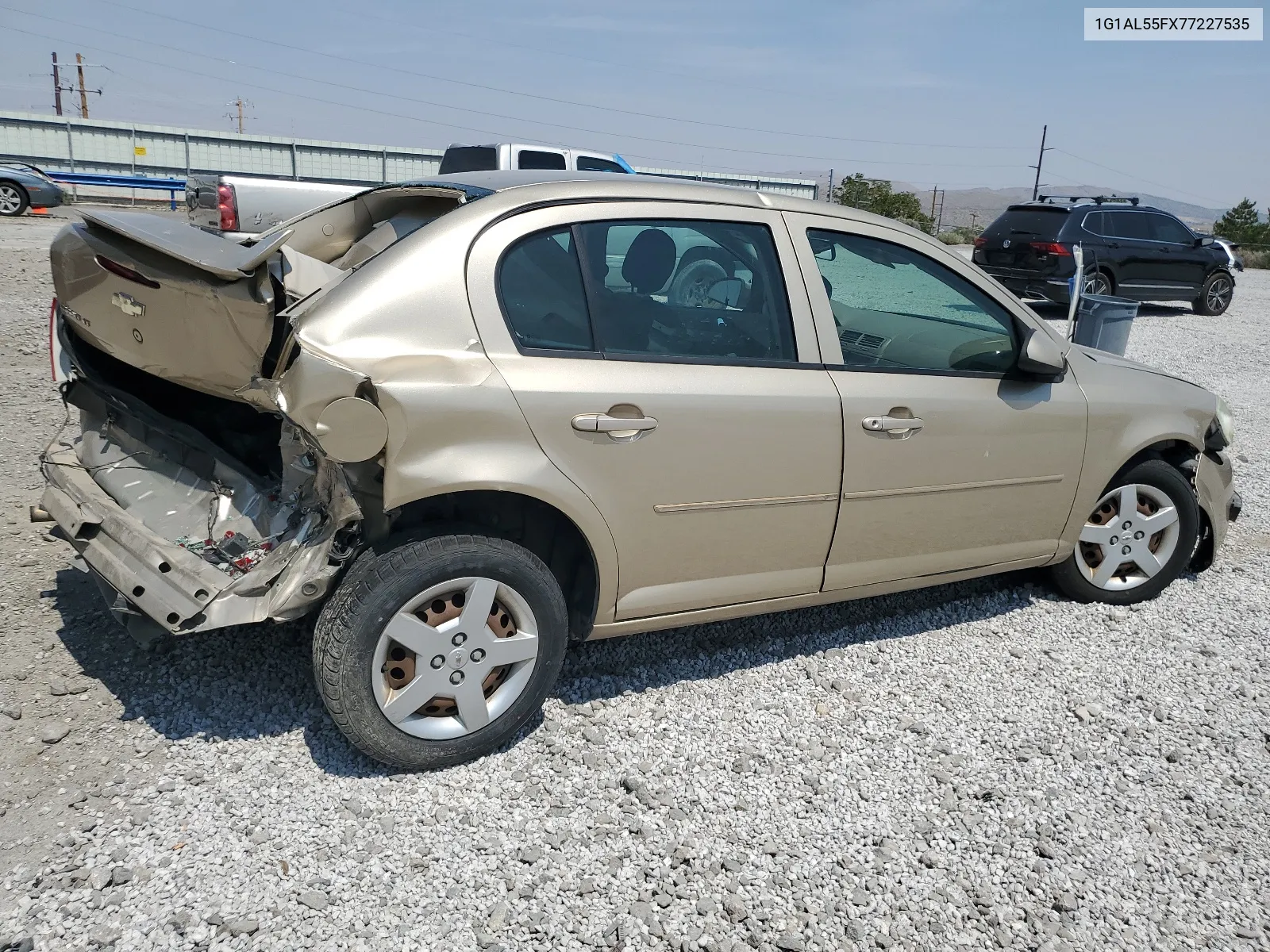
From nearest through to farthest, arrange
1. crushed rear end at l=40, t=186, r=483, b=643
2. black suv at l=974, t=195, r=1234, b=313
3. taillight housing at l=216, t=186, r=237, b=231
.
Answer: crushed rear end at l=40, t=186, r=483, b=643, taillight housing at l=216, t=186, r=237, b=231, black suv at l=974, t=195, r=1234, b=313

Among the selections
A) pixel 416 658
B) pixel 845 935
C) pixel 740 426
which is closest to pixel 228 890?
pixel 416 658

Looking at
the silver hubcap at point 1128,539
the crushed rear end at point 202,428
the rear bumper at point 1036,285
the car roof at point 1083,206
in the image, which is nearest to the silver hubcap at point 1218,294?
the car roof at point 1083,206

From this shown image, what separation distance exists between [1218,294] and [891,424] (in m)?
16.4

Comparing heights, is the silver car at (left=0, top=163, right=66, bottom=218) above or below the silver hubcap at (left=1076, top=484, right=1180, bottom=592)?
above

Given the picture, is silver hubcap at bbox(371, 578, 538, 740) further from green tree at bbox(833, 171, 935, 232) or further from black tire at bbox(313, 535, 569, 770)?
green tree at bbox(833, 171, 935, 232)

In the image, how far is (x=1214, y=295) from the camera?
16531mm

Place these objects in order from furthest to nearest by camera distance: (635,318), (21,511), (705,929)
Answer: (21,511) → (635,318) → (705,929)

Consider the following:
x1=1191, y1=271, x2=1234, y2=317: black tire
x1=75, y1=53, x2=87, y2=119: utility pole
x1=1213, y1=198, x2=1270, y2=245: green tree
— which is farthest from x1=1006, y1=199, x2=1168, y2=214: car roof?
x1=75, y1=53, x2=87, y2=119: utility pole

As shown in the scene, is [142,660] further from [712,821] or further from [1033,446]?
[1033,446]

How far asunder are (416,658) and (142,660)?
1329 mm

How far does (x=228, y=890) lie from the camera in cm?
249

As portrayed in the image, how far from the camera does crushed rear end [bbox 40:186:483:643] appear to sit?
9.07 ft

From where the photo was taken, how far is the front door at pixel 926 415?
11.6ft

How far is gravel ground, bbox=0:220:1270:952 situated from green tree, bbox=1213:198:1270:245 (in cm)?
3908
